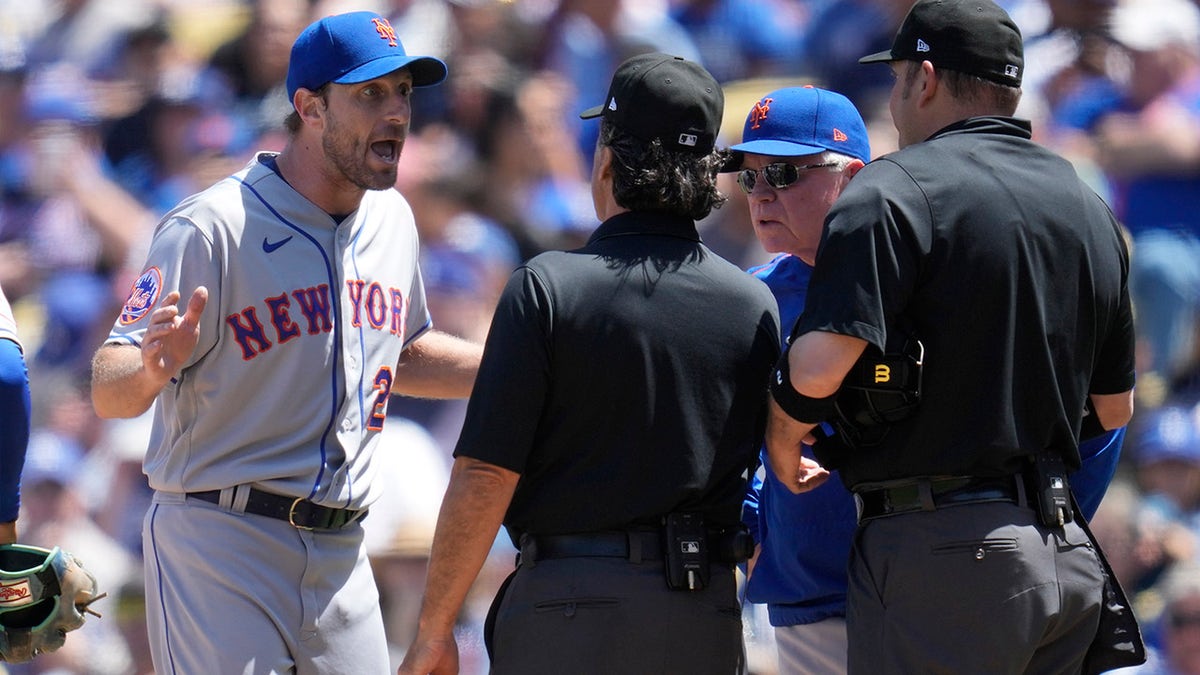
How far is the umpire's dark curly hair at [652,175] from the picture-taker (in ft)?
9.36

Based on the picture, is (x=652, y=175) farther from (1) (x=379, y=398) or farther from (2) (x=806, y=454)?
(1) (x=379, y=398)

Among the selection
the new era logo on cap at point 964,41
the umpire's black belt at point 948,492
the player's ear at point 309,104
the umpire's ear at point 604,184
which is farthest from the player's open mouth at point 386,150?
the umpire's black belt at point 948,492

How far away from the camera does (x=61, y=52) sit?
6.61 m

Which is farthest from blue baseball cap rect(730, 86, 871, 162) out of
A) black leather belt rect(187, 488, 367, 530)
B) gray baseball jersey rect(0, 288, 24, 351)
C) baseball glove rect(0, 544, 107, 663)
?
baseball glove rect(0, 544, 107, 663)

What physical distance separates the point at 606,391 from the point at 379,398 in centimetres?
91

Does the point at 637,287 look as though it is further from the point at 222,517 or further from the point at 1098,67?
the point at 1098,67

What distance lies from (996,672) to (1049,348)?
0.61m

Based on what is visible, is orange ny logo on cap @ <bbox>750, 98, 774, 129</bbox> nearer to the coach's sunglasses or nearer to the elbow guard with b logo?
the coach's sunglasses

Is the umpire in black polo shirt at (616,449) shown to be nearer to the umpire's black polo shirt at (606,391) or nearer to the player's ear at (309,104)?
the umpire's black polo shirt at (606,391)

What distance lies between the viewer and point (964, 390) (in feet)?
8.75

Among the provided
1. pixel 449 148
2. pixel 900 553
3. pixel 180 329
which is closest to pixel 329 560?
pixel 180 329

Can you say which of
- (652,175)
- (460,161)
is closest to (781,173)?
(652,175)

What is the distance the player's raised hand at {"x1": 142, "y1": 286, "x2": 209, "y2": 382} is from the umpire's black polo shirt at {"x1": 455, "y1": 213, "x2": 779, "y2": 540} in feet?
2.19

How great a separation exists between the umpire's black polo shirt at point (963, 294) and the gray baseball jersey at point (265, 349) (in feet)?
3.91
